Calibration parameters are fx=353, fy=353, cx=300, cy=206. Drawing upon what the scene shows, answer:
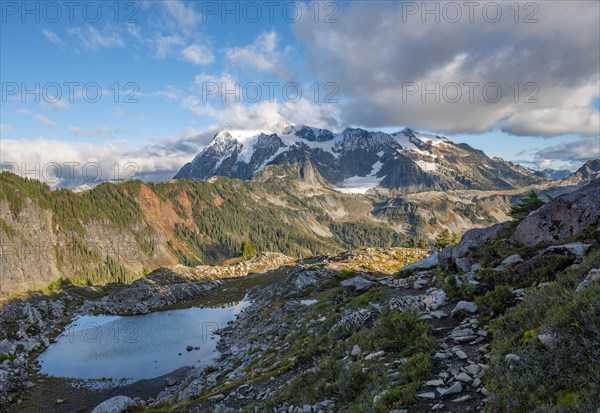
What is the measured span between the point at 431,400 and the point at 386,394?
1238 millimetres

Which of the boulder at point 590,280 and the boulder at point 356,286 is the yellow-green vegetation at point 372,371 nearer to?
the boulder at point 590,280

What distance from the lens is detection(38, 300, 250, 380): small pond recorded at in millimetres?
52125

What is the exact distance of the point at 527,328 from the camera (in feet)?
33.3

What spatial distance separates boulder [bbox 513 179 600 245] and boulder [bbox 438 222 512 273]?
3260 millimetres

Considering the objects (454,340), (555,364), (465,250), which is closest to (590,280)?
(555,364)

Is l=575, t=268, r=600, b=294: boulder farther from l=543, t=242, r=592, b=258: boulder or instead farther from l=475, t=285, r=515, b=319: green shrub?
l=543, t=242, r=592, b=258: boulder

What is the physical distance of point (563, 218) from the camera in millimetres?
24328

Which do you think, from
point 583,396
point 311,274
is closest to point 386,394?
point 583,396

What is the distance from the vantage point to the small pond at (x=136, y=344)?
52.1 metres

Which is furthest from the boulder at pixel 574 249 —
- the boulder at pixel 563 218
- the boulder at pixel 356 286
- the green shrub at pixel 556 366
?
the boulder at pixel 356 286

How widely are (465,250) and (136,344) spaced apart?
6372cm

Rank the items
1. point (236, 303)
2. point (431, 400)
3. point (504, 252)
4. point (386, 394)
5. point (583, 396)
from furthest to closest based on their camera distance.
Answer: point (236, 303), point (504, 252), point (386, 394), point (431, 400), point (583, 396)

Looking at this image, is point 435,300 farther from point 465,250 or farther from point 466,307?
point 465,250

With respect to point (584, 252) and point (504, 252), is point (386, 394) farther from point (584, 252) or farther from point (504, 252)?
point (504, 252)
